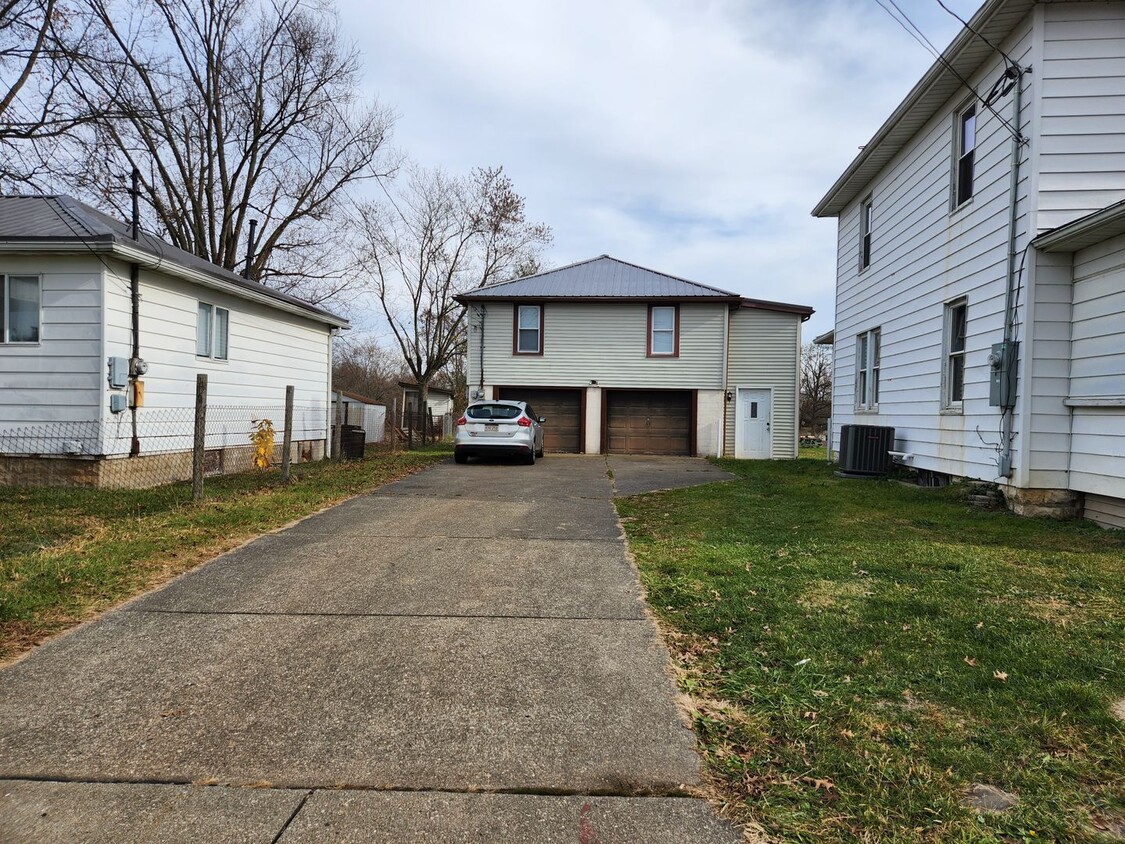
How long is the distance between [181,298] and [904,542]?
1155 cm

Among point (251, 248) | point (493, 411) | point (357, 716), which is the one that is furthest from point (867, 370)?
point (251, 248)

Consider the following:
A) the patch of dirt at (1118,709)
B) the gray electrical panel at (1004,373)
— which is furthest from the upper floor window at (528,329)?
the patch of dirt at (1118,709)

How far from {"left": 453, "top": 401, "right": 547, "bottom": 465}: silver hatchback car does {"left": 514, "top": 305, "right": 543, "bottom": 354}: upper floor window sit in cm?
607

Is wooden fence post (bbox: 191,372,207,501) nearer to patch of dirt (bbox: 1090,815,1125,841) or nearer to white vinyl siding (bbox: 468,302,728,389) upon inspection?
patch of dirt (bbox: 1090,815,1125,841)

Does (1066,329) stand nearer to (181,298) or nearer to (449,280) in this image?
(181,298)

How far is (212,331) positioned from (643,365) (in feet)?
39.3

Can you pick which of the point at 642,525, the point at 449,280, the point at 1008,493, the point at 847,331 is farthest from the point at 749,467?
the point at 449,280

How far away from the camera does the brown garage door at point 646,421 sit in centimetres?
2097

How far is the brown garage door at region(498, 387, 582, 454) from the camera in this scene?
21094mm

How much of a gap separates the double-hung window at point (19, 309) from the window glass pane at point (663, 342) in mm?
14985

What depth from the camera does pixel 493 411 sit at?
15141 mm

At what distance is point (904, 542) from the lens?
6.55 m

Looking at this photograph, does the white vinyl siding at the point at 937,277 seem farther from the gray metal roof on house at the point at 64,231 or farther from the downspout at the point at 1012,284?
the gray metal roof on house at the point at 64,231

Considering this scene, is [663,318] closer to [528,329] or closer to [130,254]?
[528,329]
